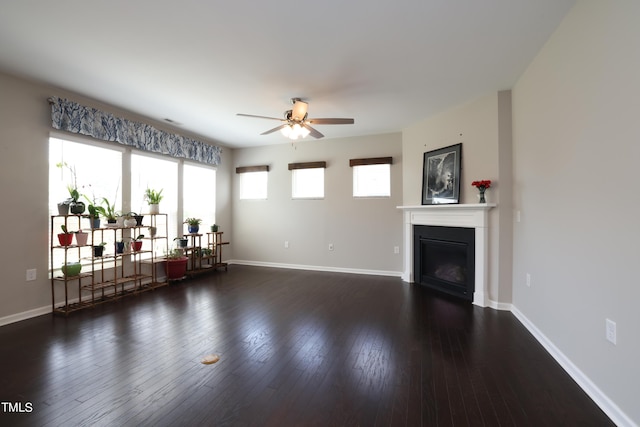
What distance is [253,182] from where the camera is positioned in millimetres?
6238

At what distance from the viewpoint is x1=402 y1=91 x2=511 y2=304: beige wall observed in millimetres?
3301

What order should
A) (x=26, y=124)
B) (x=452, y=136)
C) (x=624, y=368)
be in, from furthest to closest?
(x=452, y=136) → (x=26, y=124) → (x=624, y=368)

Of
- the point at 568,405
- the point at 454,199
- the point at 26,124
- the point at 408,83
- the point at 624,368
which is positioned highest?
the point at 408,83

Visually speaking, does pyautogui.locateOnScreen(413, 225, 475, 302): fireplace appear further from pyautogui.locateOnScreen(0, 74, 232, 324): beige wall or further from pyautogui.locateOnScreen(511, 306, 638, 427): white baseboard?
pyautogui.locateOnScreen(0, 74, 232, 324): beige wall

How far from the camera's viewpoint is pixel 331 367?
2.09 metres

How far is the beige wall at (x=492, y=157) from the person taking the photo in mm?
3301

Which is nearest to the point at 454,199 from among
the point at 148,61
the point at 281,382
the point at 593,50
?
the point at 593,50

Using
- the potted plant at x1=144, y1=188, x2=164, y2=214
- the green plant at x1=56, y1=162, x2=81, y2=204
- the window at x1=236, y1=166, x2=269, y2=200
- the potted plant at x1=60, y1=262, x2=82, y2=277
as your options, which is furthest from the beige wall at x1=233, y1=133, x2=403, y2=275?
the potted plant at x1=60, y1=262, x2=82, y2=277

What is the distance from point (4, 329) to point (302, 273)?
3.86m

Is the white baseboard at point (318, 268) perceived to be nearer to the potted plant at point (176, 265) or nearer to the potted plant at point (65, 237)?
the potted plant at point (176, 265)

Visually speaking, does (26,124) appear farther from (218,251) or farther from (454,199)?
(454,199)

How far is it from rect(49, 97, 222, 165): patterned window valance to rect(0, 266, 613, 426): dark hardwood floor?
2365 mm

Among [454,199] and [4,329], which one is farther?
[454,199]

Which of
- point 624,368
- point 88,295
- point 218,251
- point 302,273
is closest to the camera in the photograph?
point 624,368
